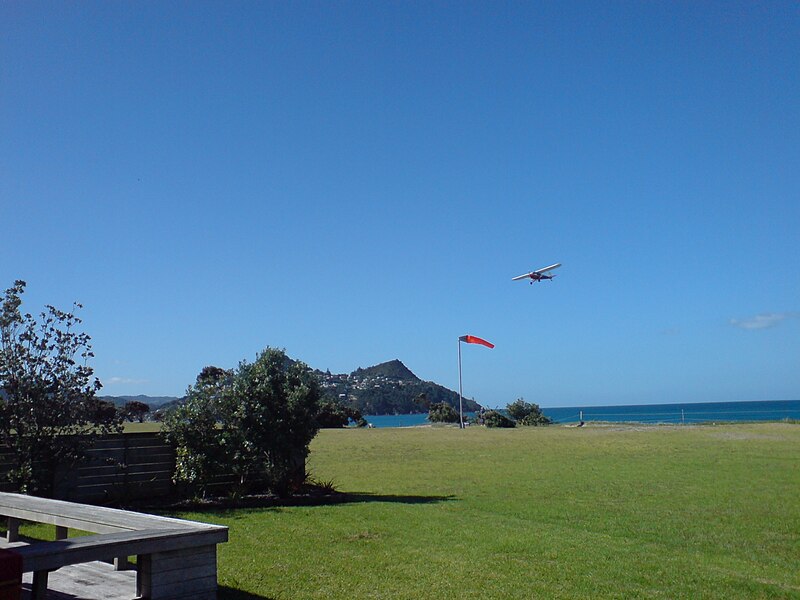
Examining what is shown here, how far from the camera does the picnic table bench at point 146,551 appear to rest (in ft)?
16.5

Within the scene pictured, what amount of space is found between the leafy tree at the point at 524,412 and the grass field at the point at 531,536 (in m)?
48.7

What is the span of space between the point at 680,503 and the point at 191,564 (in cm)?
1189

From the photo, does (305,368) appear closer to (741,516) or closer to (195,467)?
(195,467)

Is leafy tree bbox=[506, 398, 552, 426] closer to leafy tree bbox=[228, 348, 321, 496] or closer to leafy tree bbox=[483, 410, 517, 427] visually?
leafy tree bbox=[483, 410, 517, 427]

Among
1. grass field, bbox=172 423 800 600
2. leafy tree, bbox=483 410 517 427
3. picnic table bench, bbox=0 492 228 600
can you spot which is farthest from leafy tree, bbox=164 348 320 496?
leafy tree, bbox=483 410 517 427

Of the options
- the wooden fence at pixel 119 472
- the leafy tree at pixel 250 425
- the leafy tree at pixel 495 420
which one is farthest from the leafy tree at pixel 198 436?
the leafy tree at pixel 495 420

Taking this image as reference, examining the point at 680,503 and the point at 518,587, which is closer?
the point at 518,587

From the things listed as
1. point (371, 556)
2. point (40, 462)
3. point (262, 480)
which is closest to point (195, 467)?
point (262, 480)

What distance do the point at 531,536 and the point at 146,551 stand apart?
6704 mm

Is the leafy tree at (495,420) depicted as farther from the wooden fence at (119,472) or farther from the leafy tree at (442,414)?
the wooden fence at (119,472)

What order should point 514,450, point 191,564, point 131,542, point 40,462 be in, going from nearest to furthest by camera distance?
point 131,542
point 191,564
point 40,462
point 514,450

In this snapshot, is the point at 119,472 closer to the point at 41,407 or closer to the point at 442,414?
the point at 41,407

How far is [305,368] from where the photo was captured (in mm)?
16672

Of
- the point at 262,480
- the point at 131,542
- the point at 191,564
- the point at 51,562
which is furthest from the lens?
the point at 262,480
